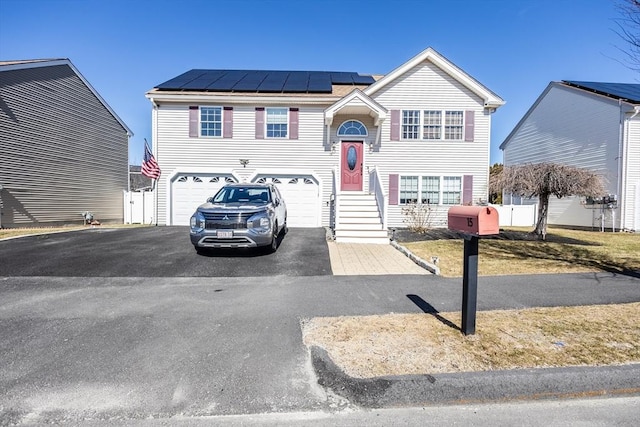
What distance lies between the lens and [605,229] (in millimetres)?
15867

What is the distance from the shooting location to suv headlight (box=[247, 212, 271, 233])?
784 centimetres

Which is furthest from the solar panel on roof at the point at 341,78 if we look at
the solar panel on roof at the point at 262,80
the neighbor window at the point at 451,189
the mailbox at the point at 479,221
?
the mailbox at the point at 479,221

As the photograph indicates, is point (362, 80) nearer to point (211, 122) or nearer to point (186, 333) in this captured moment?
point (211, 122)

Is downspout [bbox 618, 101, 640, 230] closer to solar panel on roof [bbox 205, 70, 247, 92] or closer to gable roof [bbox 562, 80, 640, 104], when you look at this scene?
gable roof [bbox 562, 80, 640, 104]

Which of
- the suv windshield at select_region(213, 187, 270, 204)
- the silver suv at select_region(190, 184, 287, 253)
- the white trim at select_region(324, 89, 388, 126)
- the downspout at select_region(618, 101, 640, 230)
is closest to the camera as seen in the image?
the silver suv at select_region(190, 184, 287, 253)

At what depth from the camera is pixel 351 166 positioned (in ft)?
48.2

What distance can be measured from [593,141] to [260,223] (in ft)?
59.7

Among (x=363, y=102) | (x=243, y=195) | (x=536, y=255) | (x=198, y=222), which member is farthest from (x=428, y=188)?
(x=198, y=222)

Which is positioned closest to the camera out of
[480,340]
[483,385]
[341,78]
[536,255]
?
[483,385]

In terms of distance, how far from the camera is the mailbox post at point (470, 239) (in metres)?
3.34

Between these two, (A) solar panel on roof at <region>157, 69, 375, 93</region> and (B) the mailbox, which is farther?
(A) solar panel on roof at <region>157, 69, 375, 93</region>

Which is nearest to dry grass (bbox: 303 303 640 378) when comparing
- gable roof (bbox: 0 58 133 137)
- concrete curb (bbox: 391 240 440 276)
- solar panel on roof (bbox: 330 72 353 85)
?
concrete curb (bbox: 391 240 440 276)

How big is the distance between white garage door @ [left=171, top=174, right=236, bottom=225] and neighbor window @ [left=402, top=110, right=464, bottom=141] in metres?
8.54

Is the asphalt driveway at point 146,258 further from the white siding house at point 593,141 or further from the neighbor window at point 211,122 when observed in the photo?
the white siding house at point 593,141
